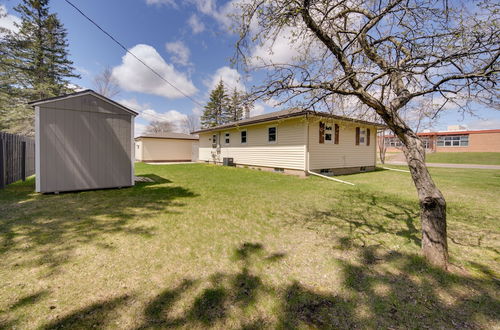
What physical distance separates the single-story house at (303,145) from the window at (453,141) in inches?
994

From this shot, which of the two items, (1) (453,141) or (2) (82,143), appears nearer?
(2) (82,143)

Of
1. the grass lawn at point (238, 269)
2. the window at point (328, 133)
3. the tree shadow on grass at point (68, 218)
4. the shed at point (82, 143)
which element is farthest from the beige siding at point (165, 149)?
the grass lawn at point (238, 269)

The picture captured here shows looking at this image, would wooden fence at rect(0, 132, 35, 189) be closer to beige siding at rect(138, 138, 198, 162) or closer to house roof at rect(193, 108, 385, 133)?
house roof at rect(193, 108, 385, 133)

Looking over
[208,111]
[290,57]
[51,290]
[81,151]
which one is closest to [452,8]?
[290,57]

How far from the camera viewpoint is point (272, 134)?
38.6 ft

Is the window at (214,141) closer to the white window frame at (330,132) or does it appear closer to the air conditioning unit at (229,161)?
the air conditioning unit at (229,161)

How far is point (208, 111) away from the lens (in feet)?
112

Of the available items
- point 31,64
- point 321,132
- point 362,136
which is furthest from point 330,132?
point 31,64

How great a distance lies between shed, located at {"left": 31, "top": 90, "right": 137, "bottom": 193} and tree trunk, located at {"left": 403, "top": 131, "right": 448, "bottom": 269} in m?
7.43

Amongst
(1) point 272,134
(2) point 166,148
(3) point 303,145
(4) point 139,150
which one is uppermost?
(1) point 272,134

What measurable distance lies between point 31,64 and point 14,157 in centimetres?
1681

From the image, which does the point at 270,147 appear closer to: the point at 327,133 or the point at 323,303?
the point at 327,133

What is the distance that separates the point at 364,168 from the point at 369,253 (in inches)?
465

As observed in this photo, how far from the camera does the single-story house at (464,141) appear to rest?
25.8m
